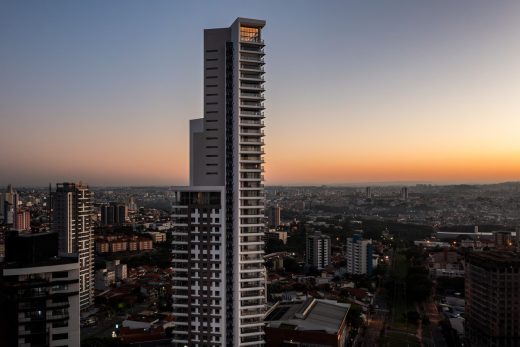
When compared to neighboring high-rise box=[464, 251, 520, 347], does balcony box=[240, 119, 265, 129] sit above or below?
above

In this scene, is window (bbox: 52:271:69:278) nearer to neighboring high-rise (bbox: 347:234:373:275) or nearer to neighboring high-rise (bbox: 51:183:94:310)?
neighboring high-rise (bbox: 51:183:94:310)

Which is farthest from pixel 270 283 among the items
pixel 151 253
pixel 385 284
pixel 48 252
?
pixel 48 252

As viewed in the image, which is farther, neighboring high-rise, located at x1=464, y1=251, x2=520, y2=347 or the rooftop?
the rooftop

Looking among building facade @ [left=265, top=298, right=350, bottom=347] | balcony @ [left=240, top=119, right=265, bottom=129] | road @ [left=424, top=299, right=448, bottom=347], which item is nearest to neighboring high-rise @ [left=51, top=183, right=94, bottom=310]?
building facade @ [left=265, top=298, right=350, bottom=347]

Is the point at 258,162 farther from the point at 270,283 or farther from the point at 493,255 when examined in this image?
the point at 270,283

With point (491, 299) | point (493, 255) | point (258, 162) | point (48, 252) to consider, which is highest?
point (258, 162)

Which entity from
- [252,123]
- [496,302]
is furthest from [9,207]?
[496,302]

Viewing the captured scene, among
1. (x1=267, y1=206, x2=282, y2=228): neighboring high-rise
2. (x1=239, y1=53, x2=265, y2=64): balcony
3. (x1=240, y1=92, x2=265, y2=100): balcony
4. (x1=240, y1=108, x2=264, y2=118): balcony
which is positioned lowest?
(x1=267, y1=206, x2=282, y2=228): neighboring high-rise

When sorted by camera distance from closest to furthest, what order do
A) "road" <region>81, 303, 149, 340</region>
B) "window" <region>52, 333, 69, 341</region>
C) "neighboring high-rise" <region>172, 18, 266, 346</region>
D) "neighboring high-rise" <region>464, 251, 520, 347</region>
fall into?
"window" <region>52, 333, 69, 341</region>, "neighboring high-rise" <region>172, 18, 266, 346</region>, "neighboring high-rise" <region>464, 251, 520, 347</region>, "road" <region>81, 303, 149, 340</region>
